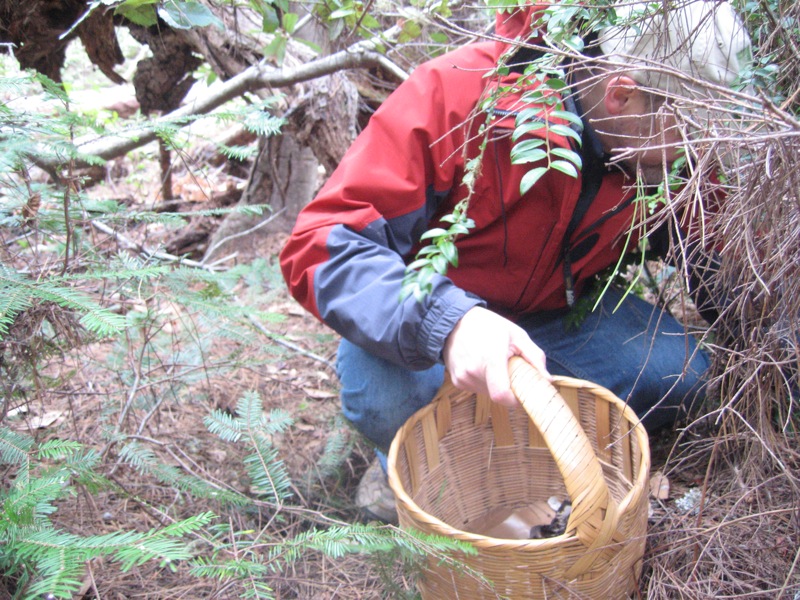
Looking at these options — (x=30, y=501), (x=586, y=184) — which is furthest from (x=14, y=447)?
(x=586, y=184)

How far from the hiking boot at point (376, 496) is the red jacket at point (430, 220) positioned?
0.57m

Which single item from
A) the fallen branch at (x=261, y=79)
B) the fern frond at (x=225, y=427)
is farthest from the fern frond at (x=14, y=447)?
the fallen branch at (x=261, y=79)

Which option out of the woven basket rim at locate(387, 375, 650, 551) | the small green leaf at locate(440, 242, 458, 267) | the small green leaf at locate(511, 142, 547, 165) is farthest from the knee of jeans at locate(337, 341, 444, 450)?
→ the small green leaf at locate(511, 142, 547, 165)

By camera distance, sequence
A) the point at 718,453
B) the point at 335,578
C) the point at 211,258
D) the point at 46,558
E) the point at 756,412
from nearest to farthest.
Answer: the point at 46,558
the point at 756,412
the point at 718,453
the point at 335,578
the point at 211,258

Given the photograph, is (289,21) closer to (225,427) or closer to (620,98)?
(620,98)

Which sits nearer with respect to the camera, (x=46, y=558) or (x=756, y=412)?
(x=46, y=558)

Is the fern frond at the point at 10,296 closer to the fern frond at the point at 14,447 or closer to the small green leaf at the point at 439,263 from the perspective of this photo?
the fern frond at the point at 14,447

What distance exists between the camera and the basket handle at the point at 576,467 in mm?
1028

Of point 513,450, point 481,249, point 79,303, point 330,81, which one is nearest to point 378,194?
point 481,249

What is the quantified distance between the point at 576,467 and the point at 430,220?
2.66ft

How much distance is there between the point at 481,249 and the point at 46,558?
118 cm

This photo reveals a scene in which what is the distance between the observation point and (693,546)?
1.27 m

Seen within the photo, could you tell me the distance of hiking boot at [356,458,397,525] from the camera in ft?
5.76

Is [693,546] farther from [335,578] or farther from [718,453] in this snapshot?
[335,578]
